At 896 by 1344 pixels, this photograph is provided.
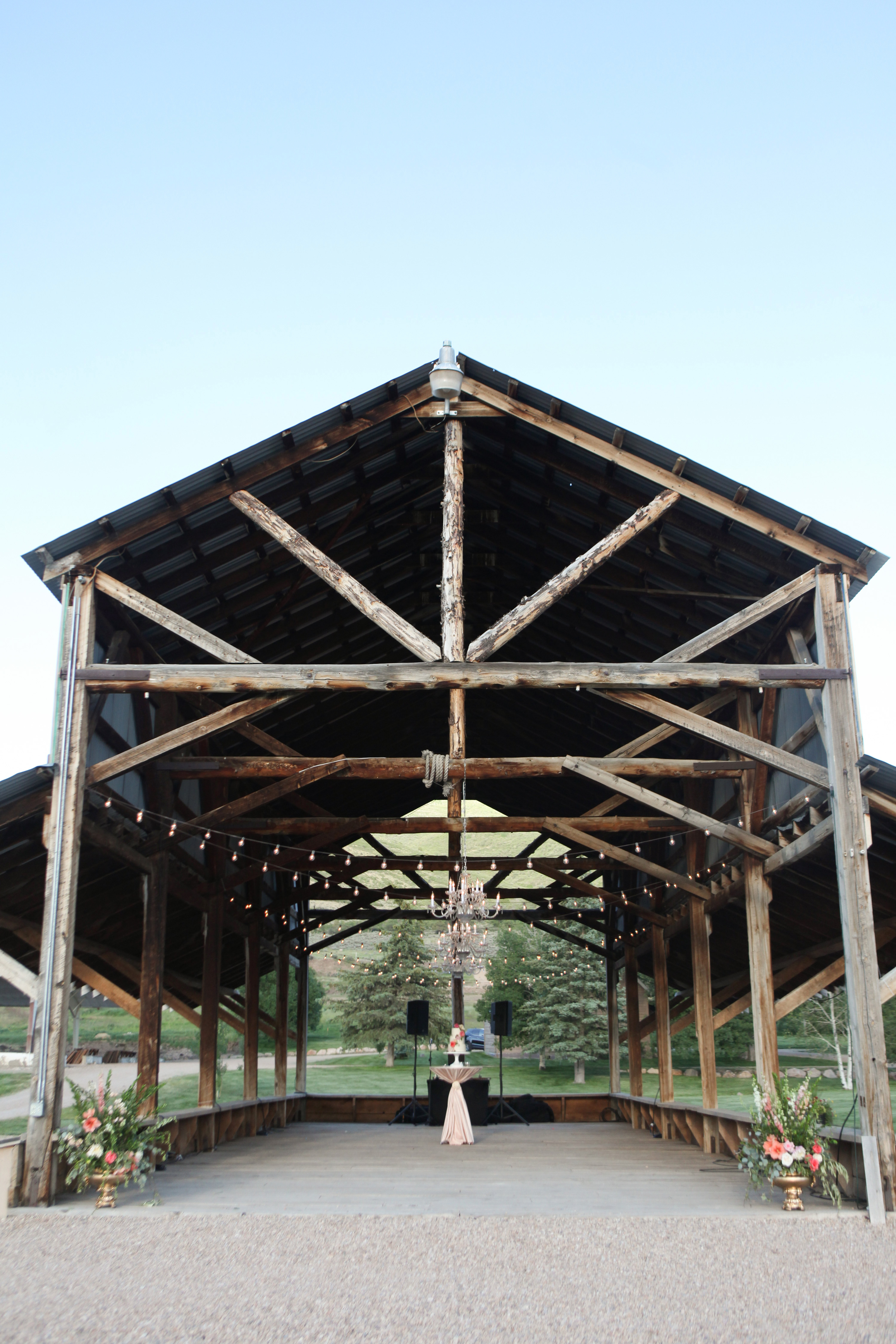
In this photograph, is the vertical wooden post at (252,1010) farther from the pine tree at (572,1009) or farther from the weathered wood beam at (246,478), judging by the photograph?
the pine tree at (572,1009)

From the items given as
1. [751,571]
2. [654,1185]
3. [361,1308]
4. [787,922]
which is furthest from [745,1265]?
[787,922]

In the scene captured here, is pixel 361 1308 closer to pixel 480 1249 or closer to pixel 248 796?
pixel 480 1249

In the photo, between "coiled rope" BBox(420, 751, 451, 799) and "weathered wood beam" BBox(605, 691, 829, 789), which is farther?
"coiled rope" BBox(420, 751, 451, 799)

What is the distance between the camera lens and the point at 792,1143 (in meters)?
6.93

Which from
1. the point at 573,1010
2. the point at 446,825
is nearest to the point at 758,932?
the point at 446,825

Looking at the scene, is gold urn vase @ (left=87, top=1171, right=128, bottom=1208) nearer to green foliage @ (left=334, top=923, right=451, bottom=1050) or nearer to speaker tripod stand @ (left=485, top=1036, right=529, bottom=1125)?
speaker tripod stand @ (left=485, top=1036, right=529, bottom=1125)

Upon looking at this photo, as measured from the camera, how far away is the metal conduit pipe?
702 centimetres

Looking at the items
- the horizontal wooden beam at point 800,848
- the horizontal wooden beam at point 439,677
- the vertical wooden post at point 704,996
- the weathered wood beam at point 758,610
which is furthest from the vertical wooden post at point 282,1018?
the weathered wood beam at point 758,610

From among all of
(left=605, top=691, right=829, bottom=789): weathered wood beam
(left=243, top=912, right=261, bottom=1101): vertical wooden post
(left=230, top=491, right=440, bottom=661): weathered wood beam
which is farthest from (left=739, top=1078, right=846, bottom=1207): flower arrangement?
(left=243, top=912, right=261, bottom=1101): vertical wooden post

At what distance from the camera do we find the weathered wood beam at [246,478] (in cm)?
780

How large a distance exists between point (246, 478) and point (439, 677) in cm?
214

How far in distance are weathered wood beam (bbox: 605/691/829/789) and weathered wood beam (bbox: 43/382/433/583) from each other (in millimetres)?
2786

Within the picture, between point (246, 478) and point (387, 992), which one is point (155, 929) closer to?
point (246, 478)

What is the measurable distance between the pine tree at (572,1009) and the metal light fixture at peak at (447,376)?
80.4 feet
